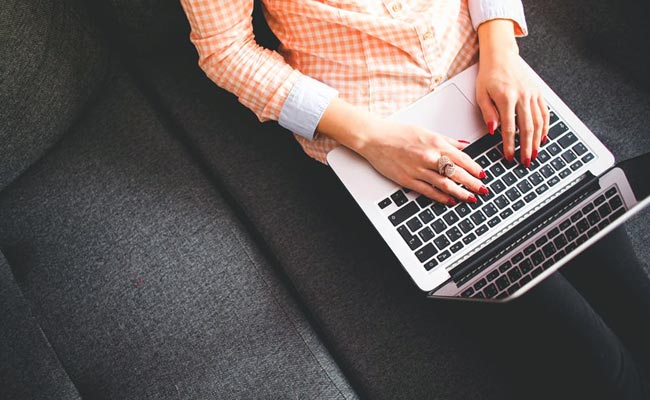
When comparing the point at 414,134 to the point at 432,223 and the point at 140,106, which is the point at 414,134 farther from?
the point at 140,106

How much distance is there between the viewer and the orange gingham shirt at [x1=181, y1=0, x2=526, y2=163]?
939 mm

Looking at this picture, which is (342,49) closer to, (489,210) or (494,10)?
(494,10)

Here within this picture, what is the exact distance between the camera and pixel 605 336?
886 mm

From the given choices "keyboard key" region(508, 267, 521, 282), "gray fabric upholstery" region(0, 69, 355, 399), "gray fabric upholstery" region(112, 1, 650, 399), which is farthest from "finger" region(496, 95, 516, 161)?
"gray fabric upholstery" region(0, 69, 355, 399)

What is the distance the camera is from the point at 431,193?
0.90 m

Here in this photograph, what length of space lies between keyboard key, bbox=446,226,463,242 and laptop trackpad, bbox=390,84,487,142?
19 centimetres

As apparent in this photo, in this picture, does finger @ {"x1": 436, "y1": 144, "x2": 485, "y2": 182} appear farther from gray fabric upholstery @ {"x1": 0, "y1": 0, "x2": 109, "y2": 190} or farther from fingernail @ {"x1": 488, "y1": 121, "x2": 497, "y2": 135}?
gray fabric upholstery @ {"x1": 0, "y1": 0, "x2": 109, "y2": 190}

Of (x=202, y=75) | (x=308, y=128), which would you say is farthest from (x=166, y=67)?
(x=308, y=128)

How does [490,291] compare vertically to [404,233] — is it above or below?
below

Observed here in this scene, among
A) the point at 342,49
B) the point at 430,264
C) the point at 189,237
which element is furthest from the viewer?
the point at 189,237

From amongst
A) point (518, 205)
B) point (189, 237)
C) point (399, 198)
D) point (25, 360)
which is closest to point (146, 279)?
point (189, 237)

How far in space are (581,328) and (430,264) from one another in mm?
292

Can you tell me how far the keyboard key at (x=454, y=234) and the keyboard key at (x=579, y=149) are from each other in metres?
0.28

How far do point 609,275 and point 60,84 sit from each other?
1195 millimetres
